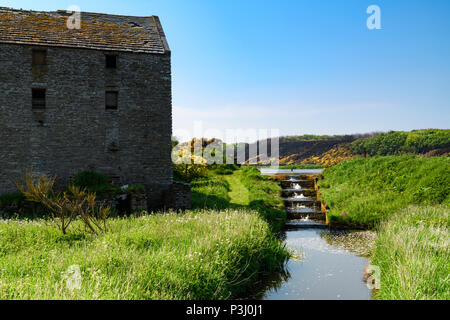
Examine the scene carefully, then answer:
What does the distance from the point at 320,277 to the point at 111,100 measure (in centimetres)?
1361

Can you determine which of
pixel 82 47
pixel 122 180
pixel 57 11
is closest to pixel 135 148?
pixel 122 180

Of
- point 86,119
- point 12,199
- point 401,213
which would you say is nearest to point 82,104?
point 86,119

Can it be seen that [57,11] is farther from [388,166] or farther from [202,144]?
[388,166]

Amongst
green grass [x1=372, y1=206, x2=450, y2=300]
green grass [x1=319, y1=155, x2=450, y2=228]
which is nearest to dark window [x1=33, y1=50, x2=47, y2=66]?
green grass [x1=319, y1=155, x2=450, y2=228]

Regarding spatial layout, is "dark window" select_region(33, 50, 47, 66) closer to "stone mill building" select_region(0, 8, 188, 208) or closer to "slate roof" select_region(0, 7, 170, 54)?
"stone mill building" select_region(0, 8, 188, 208)

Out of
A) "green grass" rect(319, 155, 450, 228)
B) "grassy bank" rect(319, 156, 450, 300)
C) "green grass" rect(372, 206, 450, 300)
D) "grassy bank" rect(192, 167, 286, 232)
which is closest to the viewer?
"green grass" rect(372, 206, 450, 300)

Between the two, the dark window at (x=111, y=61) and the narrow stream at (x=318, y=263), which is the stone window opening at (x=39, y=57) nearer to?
the dark window at (x=111, y=61)

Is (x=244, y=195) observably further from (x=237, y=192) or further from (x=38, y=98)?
(x=38, y=98)

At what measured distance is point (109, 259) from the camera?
638 cm

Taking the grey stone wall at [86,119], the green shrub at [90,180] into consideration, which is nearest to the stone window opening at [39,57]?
the grey stone wall at [86,119]

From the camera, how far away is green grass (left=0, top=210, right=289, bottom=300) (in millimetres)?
5344

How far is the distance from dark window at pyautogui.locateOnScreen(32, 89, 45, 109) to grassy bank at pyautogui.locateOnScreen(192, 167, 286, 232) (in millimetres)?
8948

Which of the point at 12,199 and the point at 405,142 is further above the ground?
the point at 405,142

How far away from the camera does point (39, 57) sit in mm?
16688
